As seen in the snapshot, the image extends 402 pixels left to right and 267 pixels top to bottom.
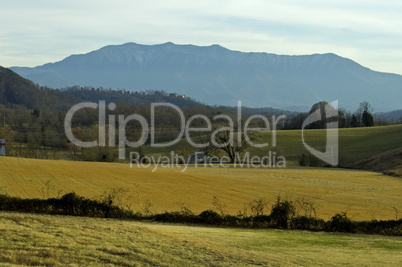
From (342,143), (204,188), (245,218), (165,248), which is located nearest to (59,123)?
(342,143)

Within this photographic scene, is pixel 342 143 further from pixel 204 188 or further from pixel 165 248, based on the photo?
pixel 165 248

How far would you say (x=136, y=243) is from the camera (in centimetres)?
1338

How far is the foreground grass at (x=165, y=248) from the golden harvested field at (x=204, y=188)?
905 cm

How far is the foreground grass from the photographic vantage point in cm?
1135

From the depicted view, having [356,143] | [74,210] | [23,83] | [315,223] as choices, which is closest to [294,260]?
[315,223]

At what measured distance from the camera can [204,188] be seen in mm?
39594

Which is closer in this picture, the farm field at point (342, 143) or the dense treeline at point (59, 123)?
the dense treeline at point (59, 123)

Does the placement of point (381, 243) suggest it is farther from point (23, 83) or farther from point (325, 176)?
point (23, 83)

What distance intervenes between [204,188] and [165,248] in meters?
26.6

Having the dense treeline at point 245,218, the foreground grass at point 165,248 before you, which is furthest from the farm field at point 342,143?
the foreground grass at point 165,248

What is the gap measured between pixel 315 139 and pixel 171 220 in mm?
80058

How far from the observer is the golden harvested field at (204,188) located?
30250mm

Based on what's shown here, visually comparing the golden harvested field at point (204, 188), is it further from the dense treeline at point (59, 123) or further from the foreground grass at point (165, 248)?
the dense treeline at point (59, 123)

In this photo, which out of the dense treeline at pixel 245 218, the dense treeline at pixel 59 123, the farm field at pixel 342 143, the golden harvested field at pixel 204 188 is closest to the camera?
the dense treeline at pixel 245 218
